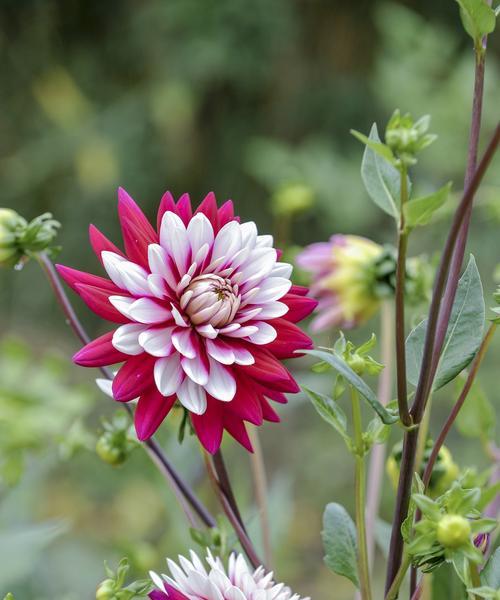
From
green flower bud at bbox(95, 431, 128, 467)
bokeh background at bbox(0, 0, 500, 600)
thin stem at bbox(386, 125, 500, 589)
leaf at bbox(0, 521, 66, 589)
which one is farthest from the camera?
bokeh background at bbox(0, 0, 500, 600)

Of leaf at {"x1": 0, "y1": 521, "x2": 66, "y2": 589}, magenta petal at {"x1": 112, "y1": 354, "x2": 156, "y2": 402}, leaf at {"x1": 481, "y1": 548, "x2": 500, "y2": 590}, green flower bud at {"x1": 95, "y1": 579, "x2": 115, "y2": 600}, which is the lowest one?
leaf at {"x1": 481, "y1": 548, "x2": 500, "y2": 590}

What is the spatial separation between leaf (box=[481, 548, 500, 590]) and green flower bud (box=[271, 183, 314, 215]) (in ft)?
1.03

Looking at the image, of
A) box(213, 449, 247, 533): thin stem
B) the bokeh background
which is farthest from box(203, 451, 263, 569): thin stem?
the bokeh background

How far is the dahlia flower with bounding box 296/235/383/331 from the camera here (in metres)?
0.44

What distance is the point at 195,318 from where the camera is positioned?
243 millimetres

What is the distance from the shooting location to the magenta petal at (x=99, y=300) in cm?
24

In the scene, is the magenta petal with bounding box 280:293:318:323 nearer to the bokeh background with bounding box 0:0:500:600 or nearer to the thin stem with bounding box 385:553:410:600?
the thin stem with bounding box 385:553:410:600

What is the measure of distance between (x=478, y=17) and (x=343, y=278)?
0.22 metres

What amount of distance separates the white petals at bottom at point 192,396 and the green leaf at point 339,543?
0.24 feet

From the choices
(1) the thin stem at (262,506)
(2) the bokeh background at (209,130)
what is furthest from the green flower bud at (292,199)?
(2) the bokeh background at (209,130)

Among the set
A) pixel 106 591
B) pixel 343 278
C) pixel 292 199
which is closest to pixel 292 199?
pixel 292 199

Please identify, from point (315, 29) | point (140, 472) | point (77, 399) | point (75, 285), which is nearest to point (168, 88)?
point (315, 29)

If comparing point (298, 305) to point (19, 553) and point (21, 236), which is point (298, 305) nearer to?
point (21, 236)

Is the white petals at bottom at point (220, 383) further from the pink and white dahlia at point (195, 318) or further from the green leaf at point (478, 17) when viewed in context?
the green leaf at point (478, 17)
